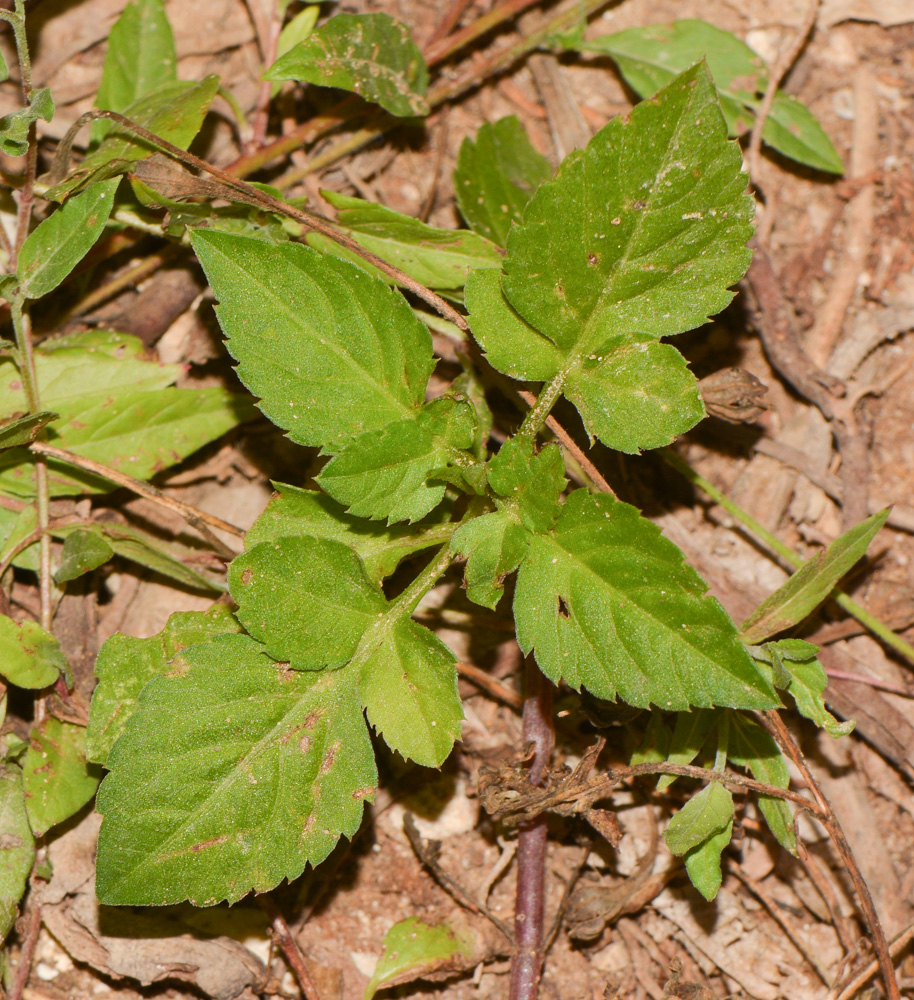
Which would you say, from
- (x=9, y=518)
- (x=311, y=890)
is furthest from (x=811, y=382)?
(x=9, y=518)

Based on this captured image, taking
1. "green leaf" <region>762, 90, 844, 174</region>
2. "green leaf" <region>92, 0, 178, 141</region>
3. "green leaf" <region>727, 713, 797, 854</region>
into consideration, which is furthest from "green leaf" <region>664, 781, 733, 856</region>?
"green leaf" <region>92, 0, 178, 141</region>

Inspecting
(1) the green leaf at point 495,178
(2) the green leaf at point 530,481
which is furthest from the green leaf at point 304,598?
(1) the green leaf at point 495,178

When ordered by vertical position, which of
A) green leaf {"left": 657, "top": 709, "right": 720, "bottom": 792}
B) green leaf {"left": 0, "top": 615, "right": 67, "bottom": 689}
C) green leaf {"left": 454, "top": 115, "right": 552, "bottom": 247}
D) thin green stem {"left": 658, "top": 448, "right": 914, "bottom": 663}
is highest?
green leaf {"left": 454, "top": 115, "right": 552, "bottom": 247}

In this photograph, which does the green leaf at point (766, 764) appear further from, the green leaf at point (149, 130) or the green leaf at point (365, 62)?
the green leaf at point (149, 130)

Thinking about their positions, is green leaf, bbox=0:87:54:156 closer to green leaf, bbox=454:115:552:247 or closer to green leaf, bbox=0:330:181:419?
green leaf, bbox=0:330:181:419

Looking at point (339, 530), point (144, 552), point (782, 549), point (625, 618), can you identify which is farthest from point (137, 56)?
point (782, 549)

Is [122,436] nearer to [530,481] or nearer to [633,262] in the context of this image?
[530,481]
